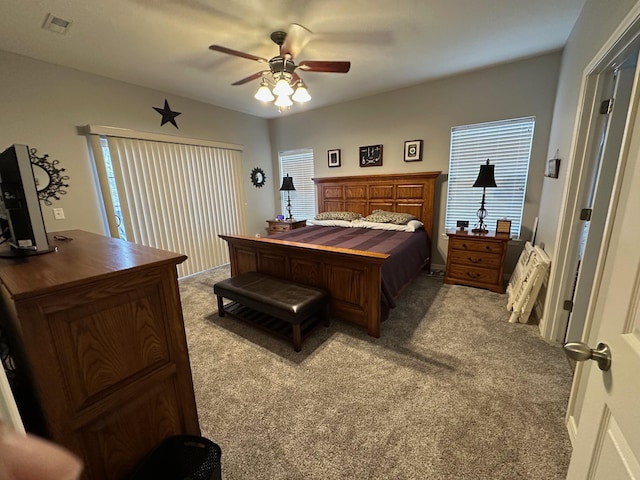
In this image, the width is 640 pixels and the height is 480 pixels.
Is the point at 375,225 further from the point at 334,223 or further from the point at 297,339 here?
the point at 297,339

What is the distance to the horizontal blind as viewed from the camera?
3277 millimetres

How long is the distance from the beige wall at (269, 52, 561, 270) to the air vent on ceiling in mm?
3163

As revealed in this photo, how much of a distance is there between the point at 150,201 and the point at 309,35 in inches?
110

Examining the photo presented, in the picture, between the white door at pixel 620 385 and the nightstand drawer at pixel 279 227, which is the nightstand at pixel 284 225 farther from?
the white door at pixel 620 385

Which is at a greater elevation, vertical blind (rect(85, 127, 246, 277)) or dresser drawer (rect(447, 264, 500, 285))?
vertical blind (rect(85, 127, 246, 277))

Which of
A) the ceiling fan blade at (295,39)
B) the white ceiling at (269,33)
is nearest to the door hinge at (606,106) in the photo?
the white ceiling at (269,33)

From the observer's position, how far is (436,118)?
352 cm

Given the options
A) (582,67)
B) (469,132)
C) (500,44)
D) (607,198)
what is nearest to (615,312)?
(607,198)

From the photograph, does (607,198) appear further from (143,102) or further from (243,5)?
(143,102)

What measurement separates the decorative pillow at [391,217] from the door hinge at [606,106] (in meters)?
2.06

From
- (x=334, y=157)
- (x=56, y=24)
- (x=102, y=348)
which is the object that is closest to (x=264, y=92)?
(x=56, y=24)

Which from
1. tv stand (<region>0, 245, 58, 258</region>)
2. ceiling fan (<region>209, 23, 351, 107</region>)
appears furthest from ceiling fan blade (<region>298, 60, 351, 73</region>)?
tv stand (<region>0, 245, 58, 258</region>)

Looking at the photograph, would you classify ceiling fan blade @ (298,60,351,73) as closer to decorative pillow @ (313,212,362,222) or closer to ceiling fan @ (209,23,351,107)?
ceiling fan @ (209,23,351,107)

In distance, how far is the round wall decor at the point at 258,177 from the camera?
16.1 ft
